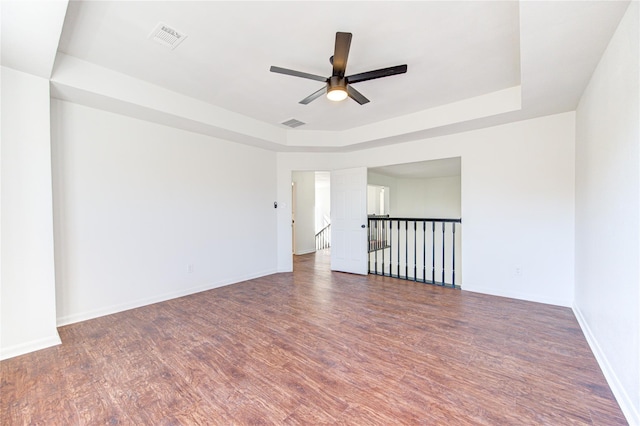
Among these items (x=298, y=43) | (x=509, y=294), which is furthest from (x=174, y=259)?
(x=509, y=294)

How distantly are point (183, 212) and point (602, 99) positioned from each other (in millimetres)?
4910

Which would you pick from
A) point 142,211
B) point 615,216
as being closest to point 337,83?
point 615,216

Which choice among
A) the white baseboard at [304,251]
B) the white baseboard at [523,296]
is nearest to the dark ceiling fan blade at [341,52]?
the white baseboard at [523,296]

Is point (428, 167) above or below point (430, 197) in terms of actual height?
above

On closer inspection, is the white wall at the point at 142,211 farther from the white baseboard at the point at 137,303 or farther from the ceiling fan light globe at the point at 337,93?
the ceiling fan light globe at the point at 337,93

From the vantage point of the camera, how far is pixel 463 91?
3.38 m

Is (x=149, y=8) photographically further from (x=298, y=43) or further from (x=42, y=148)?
(x=42, y=148)

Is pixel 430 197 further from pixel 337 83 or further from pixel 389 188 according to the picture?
pixel 337 83

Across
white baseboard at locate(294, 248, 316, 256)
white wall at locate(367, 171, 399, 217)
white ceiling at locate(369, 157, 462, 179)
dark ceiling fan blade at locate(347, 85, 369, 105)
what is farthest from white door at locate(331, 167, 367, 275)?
dark ceiling fan blade at locate(347, 85, 369, 105)

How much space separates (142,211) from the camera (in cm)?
364

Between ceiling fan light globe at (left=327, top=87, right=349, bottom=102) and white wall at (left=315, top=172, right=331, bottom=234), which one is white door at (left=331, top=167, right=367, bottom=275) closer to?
ceiling fan light globe at (left=327, top=87, right=349, bottom=102)

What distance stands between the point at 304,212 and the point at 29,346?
619 centimetres

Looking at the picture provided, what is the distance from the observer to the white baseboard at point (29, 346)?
2354mm

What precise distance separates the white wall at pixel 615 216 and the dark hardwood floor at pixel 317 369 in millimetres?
231
